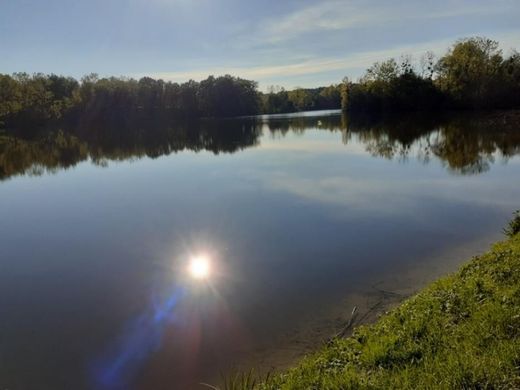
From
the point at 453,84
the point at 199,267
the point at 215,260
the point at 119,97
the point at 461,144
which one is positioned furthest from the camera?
the point at 119,97

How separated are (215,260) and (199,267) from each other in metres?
0.62

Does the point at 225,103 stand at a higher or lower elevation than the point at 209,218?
higher

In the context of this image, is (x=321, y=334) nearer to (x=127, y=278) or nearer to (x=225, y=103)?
(x=127, y=278)

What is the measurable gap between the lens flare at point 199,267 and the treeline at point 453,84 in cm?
7678

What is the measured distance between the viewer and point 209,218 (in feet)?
54.0

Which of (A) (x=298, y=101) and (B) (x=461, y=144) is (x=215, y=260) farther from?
(A) (x=298, y=101)

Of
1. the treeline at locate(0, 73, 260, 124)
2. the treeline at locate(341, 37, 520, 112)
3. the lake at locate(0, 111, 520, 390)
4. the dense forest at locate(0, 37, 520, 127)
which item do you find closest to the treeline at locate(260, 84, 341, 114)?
the dense forest at locate(0, 37, 520, 127)

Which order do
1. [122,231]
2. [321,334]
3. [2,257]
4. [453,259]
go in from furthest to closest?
[122,231] < [2,257] < [453,259] < [321,334]

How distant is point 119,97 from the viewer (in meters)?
112

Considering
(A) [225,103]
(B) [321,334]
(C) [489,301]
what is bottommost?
(B) [321,334]

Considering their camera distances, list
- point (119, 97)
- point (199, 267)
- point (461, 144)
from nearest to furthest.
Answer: point (199, 267), point (461, 144), point (119, 97)

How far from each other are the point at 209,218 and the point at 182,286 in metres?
6.27

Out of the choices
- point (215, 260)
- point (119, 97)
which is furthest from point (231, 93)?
point (215, 260)

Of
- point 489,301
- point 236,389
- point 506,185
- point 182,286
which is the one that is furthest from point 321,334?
point 506,185
